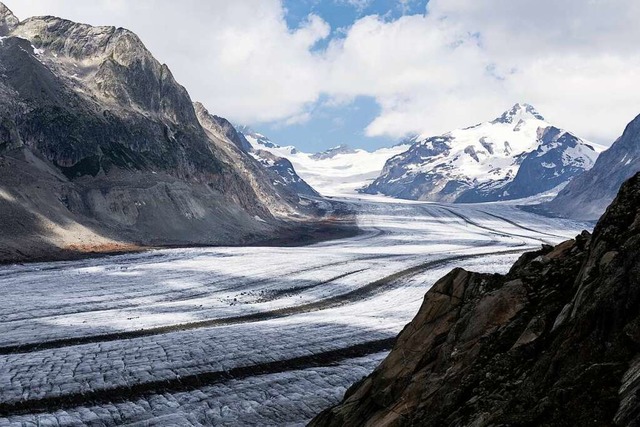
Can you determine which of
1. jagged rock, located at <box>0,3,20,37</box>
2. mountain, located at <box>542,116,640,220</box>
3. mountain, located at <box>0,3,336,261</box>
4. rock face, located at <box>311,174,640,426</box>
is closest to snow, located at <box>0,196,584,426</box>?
rock face, located at <box>311,174,640,426</box>

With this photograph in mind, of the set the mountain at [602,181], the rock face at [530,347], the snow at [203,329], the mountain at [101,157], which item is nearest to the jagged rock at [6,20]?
the mountain at [101,157]

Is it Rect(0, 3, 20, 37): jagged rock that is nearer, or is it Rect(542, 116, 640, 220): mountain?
Rect(0, 3, 20, 37): jagged rock

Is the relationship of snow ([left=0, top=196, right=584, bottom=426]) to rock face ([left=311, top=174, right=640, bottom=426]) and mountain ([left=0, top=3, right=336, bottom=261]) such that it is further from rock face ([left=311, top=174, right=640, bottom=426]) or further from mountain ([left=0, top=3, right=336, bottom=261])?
mountain ([left=0, top=3, right=336, bottom=261])

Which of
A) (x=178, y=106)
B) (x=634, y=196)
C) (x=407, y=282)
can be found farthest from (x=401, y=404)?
(x=178, y=106)

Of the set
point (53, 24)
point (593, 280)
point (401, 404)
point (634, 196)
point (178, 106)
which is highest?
point (53, 24)

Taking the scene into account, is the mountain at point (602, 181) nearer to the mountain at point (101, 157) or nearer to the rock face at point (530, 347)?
the mountain at point (101, 157)

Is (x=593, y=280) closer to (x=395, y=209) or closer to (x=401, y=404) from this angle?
(x=401, y=404)
